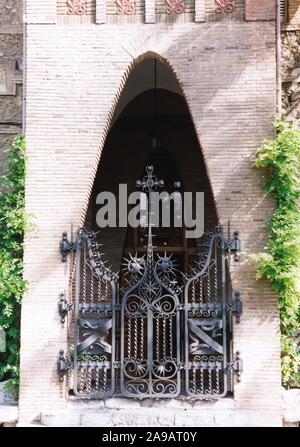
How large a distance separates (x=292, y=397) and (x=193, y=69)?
4.31 metres

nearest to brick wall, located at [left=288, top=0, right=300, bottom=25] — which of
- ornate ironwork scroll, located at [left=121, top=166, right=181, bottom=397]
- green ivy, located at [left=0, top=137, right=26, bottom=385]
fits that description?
ornate ironwork scroll, located at [left=121, top=166, right=181, bottom=397]

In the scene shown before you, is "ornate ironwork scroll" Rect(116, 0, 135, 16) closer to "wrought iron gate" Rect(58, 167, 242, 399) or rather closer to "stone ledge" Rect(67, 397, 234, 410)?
"wrought iron gate" Rect(58, 167, 242, 399)

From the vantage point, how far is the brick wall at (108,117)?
6969 mm

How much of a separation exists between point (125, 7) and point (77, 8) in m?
0.63

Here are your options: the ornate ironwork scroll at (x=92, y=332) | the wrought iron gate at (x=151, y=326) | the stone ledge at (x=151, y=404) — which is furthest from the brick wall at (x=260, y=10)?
the stone ledge at (x=151, y=404)

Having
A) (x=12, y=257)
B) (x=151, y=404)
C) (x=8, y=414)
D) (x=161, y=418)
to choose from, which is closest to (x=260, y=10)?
(x=12, y=257)

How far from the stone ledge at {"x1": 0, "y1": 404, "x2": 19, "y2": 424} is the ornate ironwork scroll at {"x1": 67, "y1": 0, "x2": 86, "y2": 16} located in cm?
507

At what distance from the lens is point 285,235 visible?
6.79 metres

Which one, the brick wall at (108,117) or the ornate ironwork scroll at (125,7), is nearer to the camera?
the brick wall at (108,117)

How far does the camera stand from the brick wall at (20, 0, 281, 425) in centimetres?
697

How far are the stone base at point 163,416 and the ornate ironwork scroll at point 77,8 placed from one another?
16.4ft

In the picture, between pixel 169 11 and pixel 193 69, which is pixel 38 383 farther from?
pixel 169 11

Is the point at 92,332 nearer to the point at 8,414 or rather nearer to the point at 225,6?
the point at 8,414

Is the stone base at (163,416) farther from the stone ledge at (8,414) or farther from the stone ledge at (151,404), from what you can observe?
the stone ledge at (8,414)
